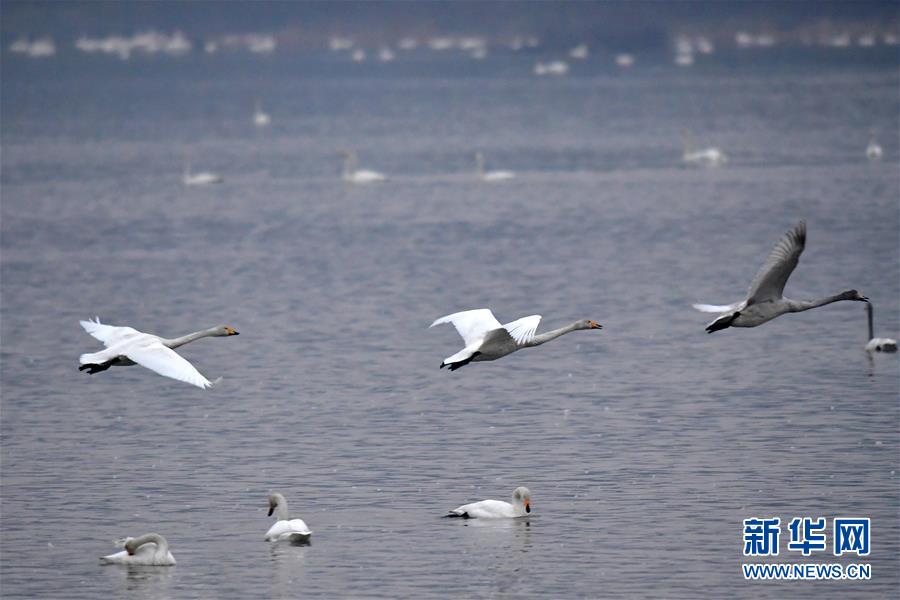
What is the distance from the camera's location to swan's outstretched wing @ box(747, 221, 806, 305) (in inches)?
962

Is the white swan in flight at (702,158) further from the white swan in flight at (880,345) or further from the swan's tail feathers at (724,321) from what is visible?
the swan's tail feathers at (724,321)

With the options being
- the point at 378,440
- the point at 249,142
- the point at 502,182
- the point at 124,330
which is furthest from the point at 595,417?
the point at 249,142

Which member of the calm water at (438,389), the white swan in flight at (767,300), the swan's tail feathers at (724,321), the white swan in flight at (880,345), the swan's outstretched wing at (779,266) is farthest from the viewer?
the white swan in flight at (880,345)

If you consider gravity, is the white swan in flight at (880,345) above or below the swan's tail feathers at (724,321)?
above

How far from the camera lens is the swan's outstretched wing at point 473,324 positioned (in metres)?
25.8

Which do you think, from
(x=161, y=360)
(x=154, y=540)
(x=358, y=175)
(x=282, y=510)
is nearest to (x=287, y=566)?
(x=282, y=510)

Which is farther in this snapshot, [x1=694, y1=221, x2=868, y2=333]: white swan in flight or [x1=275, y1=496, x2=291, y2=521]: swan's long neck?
[x1=694, y1=221, x2=868, y2=333]: white swan in flight

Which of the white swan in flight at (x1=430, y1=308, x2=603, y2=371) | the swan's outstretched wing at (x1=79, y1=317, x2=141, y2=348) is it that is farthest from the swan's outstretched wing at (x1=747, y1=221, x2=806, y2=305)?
the swan's outstretched wing at (x1=79, y1=317, x2=141, y2=348)

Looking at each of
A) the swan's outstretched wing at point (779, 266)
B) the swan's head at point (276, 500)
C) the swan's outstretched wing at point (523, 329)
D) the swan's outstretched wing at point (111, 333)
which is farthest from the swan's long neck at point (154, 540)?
the swan's outstretched wing at point (779, 266)

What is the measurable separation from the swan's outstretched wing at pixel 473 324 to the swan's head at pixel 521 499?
1.99 metres

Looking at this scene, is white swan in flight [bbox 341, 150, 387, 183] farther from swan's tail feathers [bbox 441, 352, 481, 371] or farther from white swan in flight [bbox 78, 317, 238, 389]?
swan's tail feathers [bbox 441, 352, 481, 371]

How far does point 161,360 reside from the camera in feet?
79.2

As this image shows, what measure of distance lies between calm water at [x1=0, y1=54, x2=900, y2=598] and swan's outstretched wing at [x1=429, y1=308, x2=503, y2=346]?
2.08 metres
